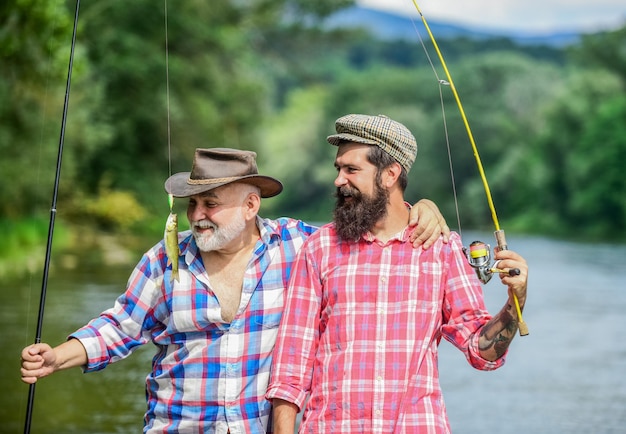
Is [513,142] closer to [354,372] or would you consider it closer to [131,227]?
[131,227]

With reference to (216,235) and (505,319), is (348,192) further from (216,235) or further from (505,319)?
(505,319)

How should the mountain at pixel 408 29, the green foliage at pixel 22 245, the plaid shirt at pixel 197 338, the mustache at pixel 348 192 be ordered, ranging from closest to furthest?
the mustache at pixel 348 192 → the plaid shirt at pixel 197 338 → the green foliage at pixel 22 245 → the mountain at pixel 408 29

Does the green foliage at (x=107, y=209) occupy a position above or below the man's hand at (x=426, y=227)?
above

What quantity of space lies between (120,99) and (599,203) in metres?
25.4

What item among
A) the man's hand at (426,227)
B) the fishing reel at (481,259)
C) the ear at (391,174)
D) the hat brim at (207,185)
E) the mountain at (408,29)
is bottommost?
the fishing reel at (481,259)

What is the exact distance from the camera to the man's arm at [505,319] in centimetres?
344

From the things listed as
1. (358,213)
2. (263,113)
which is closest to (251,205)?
(358,213)

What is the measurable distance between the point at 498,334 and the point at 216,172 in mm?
1199

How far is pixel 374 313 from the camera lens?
3660mm

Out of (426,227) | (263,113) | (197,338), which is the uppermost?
(263,113)

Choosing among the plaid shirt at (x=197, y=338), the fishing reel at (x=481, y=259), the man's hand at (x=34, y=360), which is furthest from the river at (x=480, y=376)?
the fishing reel at (x=481, y=259)

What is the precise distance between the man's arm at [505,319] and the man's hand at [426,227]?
300 mm

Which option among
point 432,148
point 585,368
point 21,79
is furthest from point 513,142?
point 585,368

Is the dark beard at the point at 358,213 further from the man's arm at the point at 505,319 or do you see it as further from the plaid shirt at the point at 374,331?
the man's arm at the point at 505,319
